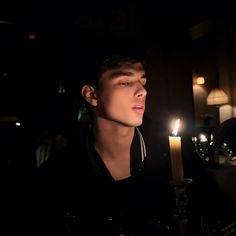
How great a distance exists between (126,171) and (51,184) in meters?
0.30

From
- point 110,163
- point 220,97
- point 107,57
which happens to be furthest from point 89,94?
point 220,97

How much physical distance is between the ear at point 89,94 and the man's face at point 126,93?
76mm

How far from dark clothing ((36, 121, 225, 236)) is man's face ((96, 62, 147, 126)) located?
17 centimetres

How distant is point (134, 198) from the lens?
44.6 inches

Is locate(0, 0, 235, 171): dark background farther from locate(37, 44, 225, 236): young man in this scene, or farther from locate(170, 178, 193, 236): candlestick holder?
locate(170, 178, 193, 236): candlestick holder

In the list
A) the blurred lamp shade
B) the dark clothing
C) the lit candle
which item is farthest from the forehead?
the blurred lamp shade

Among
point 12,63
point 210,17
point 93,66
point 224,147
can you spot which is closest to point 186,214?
point 93,66

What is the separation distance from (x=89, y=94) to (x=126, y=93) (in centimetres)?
17

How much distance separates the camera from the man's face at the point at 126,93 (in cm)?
105

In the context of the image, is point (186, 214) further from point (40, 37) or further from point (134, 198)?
point (40, 37)

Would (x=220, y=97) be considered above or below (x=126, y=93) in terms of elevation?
above

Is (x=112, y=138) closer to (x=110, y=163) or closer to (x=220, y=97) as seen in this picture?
(x=110, y=163)

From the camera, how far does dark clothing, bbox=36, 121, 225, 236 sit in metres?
1.07

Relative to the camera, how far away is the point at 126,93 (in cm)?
105
